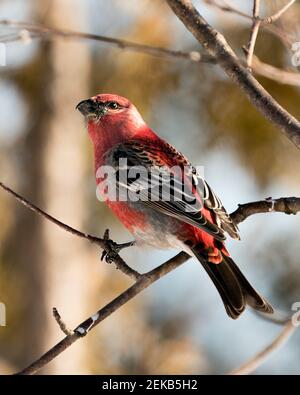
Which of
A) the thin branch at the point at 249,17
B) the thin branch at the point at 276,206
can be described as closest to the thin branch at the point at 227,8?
the thin branch at the point at 249,17

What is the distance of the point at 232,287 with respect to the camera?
348 cm

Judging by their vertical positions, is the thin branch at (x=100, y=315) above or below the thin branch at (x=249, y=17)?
below

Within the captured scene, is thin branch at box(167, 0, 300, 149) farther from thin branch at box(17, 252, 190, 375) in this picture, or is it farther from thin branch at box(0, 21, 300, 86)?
thin branch at box(17, 252, 190, 375)

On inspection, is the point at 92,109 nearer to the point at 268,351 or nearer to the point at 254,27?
the point at 254,27

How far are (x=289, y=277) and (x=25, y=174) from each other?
3101 mm

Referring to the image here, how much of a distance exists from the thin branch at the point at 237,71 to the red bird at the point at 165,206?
716 millimetres

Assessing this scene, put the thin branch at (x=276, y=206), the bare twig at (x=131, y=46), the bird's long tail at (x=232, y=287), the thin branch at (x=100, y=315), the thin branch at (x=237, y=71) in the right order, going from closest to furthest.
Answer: the bare twig at (x=131, y=46) → the thin branch at (x=100, y=315) → the thin branch at (x=237, y=71) → the thin branch at (x=276, y=206) → the bird's long tail at (x=232, y=287)

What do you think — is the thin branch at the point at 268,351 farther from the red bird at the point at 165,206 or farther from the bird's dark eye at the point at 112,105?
the bird's dark eye at the point at 112,105

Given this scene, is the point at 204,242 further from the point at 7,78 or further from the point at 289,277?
the point at 7,78

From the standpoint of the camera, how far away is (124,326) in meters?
7.61

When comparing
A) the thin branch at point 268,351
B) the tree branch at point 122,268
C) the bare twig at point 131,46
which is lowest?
the thin branch at point 268,351

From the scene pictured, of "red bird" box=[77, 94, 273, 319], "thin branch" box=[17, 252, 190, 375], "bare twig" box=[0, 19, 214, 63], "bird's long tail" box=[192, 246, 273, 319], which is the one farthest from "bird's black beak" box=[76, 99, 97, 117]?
"bare twig" box=[0, 19, 214, 63]

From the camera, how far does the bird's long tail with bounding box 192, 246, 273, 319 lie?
344 centimetres

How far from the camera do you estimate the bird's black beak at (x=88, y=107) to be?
4012mm
